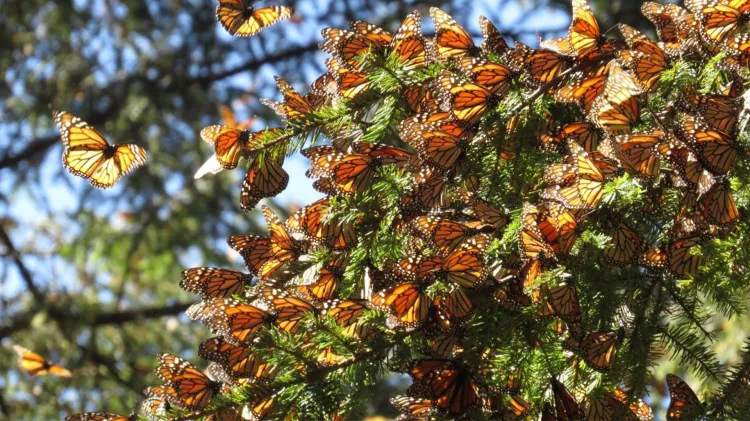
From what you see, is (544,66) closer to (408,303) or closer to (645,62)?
(645,62)

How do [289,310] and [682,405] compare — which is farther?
[682,405]

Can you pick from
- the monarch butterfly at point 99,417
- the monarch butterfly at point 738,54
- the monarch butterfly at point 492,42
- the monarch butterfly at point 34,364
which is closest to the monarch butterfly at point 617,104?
the monarch butterfly at point 738,54

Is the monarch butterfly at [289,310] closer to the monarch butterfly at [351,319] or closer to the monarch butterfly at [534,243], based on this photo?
the monarch butterfly at [351,319]

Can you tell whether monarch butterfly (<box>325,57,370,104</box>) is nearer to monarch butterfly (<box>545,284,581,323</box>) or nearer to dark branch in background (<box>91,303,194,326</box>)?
monarch butterfly (<box>545,284,581,323</box>)

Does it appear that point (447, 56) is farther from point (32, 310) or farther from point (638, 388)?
point (32, 310)

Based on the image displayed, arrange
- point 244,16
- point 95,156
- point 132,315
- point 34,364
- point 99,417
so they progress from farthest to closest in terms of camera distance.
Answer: point 132,315 → point 34,364 → point 244,16 → point 95,156 → point 99,417

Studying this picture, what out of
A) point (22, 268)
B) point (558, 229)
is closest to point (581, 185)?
point (558, 229)
